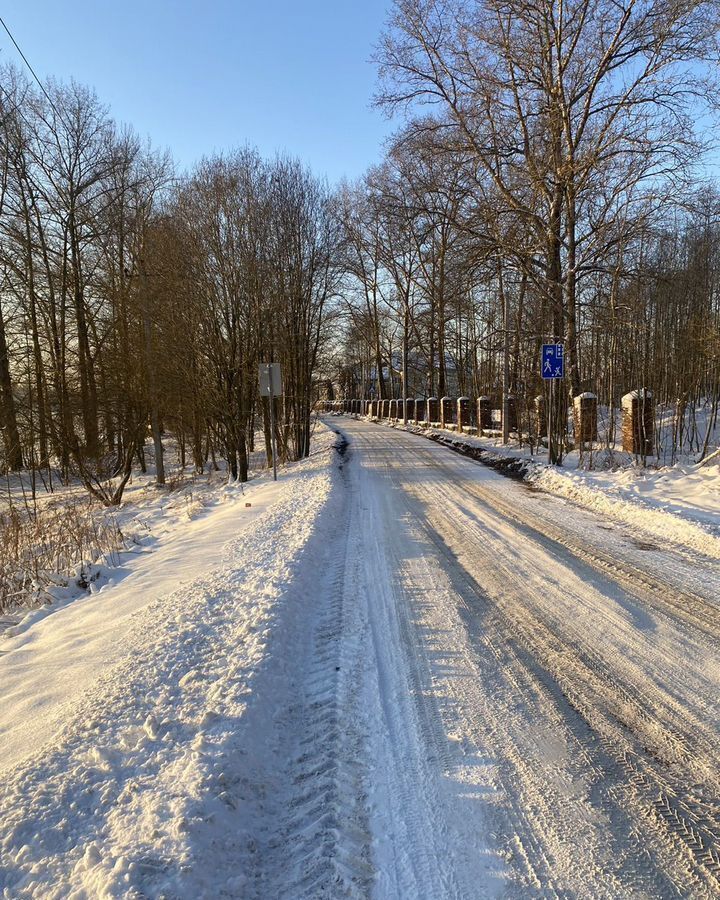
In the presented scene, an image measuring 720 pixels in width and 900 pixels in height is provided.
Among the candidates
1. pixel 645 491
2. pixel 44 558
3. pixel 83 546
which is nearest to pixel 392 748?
pixel 44 558

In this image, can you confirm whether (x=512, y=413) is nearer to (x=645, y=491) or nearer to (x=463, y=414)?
(x=463, y=414)

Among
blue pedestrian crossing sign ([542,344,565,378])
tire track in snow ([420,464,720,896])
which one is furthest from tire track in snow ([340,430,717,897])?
blue pedestrian crossing sign ([542,344,565,378])

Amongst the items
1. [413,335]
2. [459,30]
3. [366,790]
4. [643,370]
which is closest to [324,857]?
[366,790]

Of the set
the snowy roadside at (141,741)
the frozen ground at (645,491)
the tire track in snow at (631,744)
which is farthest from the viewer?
the frozen ground at (645,491)

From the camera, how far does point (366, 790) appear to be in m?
2.66

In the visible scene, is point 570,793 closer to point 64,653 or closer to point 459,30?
point 64,653

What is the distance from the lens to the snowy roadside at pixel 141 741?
209 centimetres

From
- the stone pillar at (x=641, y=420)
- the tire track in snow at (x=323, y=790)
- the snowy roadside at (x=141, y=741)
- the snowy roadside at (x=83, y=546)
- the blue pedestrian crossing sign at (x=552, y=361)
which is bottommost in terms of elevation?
the snowy roadside at (x=83, y=546)

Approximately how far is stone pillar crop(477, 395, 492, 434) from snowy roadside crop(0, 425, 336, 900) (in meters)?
19.5

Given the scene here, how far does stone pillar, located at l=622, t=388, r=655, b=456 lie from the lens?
1362 centimetres

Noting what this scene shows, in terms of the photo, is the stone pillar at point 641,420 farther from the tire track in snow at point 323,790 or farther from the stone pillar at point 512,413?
the tire track in snow at point 323,790

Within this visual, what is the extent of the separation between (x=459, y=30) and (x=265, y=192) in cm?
723

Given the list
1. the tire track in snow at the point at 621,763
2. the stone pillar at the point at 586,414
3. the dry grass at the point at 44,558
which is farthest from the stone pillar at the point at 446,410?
the tire track in snow at the point at 621,763

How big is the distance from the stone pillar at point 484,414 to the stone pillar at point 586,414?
7.43 meters
